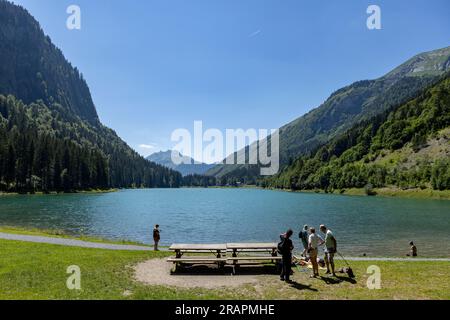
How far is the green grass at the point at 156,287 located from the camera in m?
17.8

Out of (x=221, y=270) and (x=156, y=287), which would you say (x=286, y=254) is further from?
(x=156, y=287)

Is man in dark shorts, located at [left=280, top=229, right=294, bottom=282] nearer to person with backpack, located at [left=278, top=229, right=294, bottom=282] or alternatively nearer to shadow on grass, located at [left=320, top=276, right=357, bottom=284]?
person with backpack, located at [left=278, top=229, right=294, bottom=282]

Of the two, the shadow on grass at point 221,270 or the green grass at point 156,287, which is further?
the shadow on grass at point 221,270

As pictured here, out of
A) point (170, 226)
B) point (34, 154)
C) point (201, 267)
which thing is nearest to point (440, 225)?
point (170, 226)

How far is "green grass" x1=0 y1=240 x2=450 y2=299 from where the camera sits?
1777 cm

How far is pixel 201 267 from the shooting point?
993 inches

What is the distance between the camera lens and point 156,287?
1955cm

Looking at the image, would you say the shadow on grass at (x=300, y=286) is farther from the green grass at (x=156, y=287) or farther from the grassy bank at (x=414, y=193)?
the grassy bank at (x=414, y=193)

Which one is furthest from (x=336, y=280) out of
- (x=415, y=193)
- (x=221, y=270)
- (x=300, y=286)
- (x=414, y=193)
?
(x=414, y=193)

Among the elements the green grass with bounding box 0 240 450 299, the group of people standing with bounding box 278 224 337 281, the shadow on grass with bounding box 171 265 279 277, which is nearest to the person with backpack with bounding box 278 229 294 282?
the group of people standing with bounding box 278 224 337 281

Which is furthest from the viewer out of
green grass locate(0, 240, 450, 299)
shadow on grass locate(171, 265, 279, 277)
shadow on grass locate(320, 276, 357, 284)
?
shadow on grass locate(171, 265, 279, 277)

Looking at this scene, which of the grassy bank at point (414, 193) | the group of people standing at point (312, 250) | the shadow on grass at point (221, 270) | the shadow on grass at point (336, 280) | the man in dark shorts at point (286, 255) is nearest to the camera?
the shadow on grass at point (336, 280)

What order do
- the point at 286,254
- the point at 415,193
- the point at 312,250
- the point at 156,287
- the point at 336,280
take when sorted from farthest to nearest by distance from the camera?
the point at 415,193 → the point at 312,250 → the point at 336,280 → the point at 286,254 → the point at 156,287

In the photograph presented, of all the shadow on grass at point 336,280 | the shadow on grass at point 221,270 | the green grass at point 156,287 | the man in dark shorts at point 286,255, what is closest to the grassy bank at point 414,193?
the green grass at point 156,287
